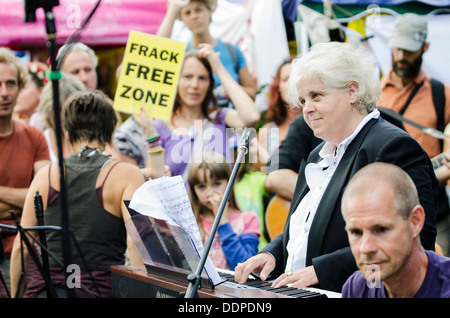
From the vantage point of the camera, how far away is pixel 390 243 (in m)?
1.96

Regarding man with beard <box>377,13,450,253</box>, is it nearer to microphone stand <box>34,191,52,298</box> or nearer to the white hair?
the white hair

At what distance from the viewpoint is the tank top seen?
347cm

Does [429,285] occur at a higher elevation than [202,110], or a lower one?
lower

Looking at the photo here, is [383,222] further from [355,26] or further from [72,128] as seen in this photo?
[355,26]

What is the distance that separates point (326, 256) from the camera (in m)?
2.51

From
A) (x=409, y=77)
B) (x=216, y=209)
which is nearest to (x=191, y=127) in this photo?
(x=216, y=209)

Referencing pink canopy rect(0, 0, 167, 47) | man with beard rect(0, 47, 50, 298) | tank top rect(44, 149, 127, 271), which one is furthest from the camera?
pink canopy rect(0, 0, 167, 47)

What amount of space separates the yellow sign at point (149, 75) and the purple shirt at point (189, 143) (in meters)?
0.31

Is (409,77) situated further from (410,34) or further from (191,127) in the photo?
(191,127)

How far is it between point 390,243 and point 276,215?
2.70m

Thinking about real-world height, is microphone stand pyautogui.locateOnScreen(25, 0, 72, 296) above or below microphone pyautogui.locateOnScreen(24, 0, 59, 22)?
below

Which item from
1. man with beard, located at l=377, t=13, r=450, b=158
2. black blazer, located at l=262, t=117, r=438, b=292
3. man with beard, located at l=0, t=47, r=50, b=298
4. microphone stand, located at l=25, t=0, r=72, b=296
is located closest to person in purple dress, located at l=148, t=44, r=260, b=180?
man with beard, located at l=0, t=47, r=50, b=298

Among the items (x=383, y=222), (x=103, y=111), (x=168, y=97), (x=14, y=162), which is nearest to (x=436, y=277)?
(x=383, y=222)

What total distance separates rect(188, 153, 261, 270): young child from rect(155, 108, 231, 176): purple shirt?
0.25 metres
